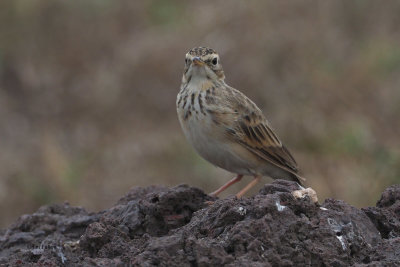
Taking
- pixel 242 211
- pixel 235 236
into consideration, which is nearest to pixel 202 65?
pixel 242 211

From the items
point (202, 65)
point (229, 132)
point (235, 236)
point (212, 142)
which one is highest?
point (202, 65)

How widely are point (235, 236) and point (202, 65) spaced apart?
11.5 ft

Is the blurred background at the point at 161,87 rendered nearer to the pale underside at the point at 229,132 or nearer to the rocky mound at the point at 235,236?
the pale underside at the point at 229,132

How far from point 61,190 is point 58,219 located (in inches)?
199

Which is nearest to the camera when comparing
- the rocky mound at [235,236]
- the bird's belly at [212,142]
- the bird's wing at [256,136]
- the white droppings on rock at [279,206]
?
the rocky mound at [235,236]

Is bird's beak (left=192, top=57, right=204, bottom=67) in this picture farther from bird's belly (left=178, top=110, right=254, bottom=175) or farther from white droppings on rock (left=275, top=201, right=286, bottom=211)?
white droppings on rock (left=275, top=201, right=286, bottom=211)

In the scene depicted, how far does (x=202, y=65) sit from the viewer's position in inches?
298

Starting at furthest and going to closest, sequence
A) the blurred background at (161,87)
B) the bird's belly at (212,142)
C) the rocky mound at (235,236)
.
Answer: the blurred background at (161,87)
the bird's belly at (212,142)
the rocky mound at (235,236)

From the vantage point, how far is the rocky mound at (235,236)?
4215 millimetres

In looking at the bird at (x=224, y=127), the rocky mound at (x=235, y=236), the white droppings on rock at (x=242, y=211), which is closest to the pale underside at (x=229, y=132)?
the bird at (x=224, y=127)

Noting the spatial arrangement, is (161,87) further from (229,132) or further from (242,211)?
(242,211)

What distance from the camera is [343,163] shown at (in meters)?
10.7

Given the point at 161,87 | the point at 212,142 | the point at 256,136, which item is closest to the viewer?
the point at 212,142

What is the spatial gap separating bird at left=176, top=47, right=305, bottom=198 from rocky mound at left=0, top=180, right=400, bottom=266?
5.62ft
